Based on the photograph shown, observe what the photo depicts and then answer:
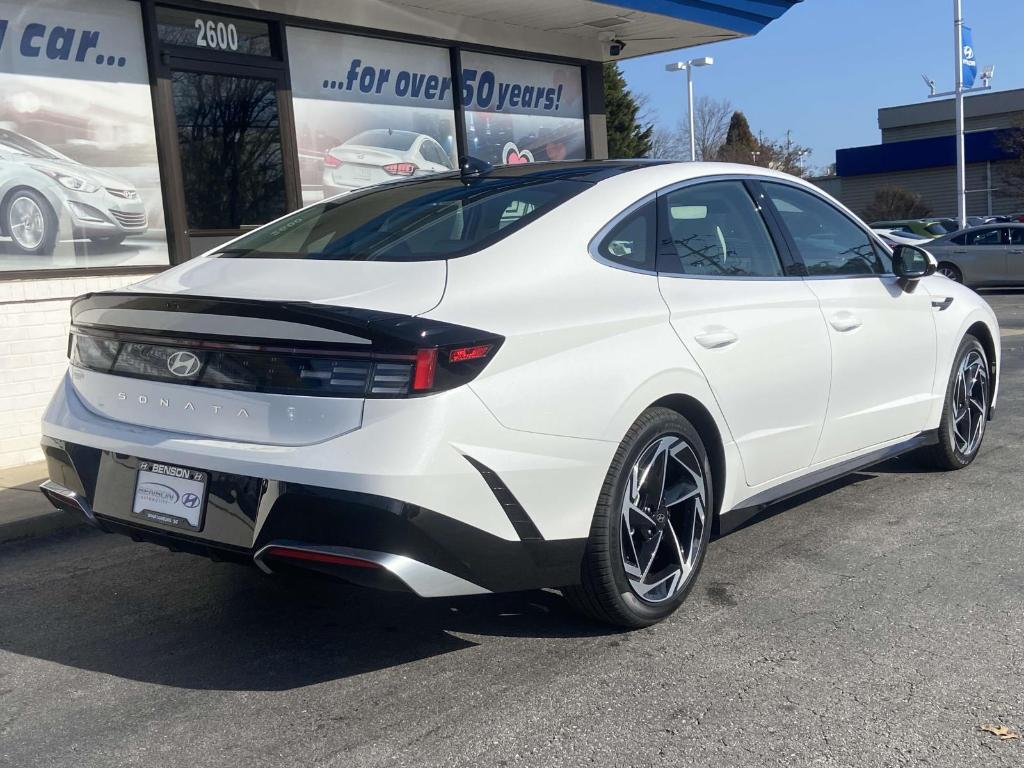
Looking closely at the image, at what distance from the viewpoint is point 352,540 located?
311cm

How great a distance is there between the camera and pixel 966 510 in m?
5.33

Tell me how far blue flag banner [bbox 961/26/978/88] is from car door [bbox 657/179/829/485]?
2904 centimetres

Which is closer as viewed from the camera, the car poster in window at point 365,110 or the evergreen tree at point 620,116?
the car poster in window at point 365,110

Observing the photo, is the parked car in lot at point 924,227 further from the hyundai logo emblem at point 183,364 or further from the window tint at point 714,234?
the hyundai logo emblem at point 183,364

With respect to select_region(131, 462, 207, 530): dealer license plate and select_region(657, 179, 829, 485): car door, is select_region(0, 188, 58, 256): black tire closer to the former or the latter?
select_region(131, 462, 207, 530): dealer license plate

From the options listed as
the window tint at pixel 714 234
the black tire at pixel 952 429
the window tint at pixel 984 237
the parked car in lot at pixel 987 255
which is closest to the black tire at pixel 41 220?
the window tint at pixel 714 234

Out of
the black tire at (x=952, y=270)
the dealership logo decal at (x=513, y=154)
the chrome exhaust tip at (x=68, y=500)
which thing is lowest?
the chrome exhaust tip at (x=68, y=500)

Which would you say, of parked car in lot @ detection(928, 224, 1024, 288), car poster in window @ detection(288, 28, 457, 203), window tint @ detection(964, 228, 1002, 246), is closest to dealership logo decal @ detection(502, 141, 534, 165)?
car poster in window @ detection(288, 28, 457, 203)

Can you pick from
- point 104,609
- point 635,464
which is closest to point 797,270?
point 635,464

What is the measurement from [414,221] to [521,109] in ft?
27.6

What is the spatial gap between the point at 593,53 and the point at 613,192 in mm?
9251

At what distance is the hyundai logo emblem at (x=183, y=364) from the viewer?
11.1ft

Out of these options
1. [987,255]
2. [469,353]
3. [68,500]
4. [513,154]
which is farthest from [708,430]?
[987,255]

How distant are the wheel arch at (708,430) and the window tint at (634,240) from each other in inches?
20.0
